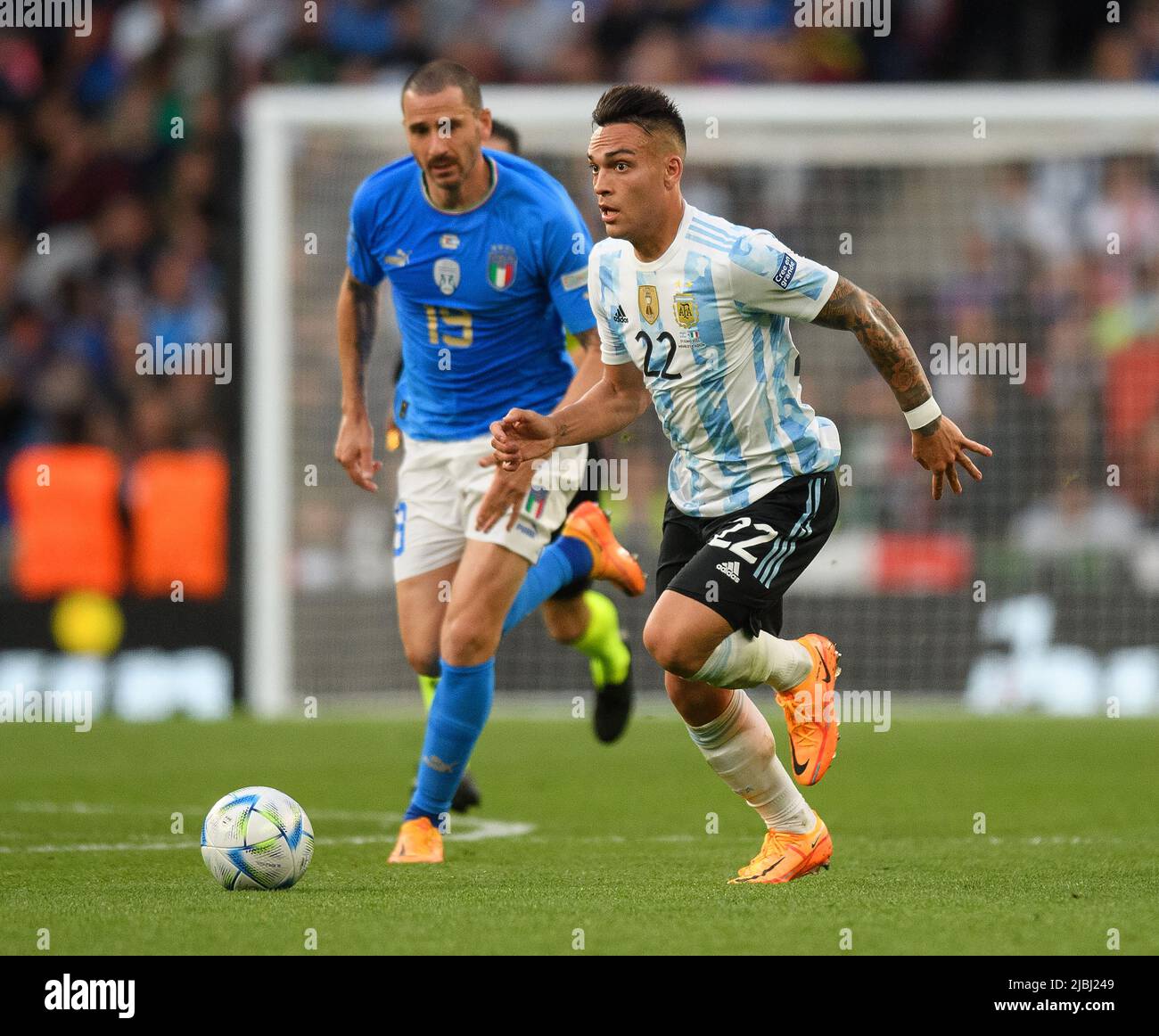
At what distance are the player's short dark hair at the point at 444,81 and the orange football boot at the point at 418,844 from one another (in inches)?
90.6

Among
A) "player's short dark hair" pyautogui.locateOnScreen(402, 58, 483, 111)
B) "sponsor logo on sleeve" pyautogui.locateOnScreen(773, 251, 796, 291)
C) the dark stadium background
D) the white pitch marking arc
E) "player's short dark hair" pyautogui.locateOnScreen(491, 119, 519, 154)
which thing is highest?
the dark stadium background

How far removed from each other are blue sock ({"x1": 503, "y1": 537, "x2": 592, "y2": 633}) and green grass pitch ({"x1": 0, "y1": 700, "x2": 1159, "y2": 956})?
31.6 inches

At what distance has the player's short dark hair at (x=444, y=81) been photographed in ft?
21.2

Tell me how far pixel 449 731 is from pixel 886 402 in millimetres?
7704

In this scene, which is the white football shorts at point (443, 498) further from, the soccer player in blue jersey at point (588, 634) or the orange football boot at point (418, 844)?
the orange football boot at point (418, 844)

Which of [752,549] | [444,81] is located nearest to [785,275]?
[752,549]

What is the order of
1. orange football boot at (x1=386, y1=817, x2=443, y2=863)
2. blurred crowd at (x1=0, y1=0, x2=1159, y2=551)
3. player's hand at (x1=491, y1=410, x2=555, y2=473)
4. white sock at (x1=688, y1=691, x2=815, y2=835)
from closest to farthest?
1. player's hand at (x1=491, y1=410, x2=555, y2=473)
2. white sock at (x1=688, y1=691, x2=815, y2=835)
3. orange football boot at (x1=386, y1=817, x2=443, y2=863)
4. blurred crowd at (x1=0, y1=0, x2=1159, y2=551)

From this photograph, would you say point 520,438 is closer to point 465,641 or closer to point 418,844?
point 465,641

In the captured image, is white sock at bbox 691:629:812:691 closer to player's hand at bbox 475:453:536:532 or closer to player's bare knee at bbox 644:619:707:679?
player's bare knee at bbox 644:619:707:679

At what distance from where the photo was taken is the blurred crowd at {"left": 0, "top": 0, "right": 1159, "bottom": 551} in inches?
635

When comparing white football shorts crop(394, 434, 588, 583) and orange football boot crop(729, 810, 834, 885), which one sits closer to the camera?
orange football boot crop(729, 810, 834, 885)

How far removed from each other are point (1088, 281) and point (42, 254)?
8.79 m

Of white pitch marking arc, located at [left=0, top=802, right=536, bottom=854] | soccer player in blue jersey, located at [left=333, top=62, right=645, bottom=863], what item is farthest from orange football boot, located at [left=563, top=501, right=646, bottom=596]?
white pitch marking arc, located at [left=0, top=802, right=536, bottom=854]

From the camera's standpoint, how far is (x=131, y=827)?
7.52 meters
